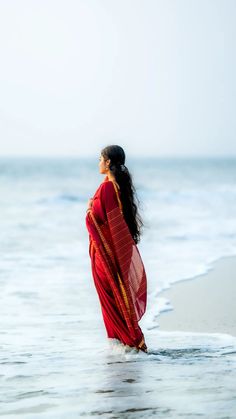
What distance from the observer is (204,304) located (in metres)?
7.86

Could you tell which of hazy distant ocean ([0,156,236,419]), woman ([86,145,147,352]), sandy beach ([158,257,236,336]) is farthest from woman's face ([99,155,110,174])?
sandy beach ([158,257,236,336])

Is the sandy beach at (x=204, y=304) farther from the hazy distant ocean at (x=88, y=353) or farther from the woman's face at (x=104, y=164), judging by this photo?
the woman's face at (x=104, y=164)

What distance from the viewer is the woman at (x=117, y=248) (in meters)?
5.51

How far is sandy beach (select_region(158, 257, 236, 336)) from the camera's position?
6877 mm

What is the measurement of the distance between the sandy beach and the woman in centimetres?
123

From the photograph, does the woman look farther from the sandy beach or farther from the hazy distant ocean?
the sandy beach

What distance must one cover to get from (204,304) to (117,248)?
2.56m

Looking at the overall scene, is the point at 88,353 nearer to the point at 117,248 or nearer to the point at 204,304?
the point at 117,248

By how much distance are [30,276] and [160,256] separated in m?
2.80

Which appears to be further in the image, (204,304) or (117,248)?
(204,304)

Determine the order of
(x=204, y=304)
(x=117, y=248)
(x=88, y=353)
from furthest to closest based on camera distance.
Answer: (x=204, y=304) → (x=88, y=353) → (x=117, y=248)

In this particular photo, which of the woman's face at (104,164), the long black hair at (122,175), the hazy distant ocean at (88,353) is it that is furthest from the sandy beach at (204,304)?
the woman's face at (104,164)

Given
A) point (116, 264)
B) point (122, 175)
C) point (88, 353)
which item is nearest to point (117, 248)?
point (116, 264)

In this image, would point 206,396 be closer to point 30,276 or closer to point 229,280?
point 229,280
